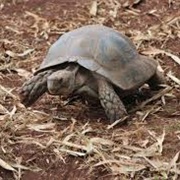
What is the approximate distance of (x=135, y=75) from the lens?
4875 mm

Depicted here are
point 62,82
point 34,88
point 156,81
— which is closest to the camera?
point 62,82

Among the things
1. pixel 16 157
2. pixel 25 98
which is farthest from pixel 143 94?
pixel 16 157

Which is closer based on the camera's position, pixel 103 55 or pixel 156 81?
pixel 103 55

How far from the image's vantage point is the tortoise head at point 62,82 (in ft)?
15.1

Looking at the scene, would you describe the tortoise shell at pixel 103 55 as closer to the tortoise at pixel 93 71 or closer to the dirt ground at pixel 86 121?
the tortoise at pixel 93 71

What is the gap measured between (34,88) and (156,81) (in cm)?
97

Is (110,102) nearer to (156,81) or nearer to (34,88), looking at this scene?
(34,88)

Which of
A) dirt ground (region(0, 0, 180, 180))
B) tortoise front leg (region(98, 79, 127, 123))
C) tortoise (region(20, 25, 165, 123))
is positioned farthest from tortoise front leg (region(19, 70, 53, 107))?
tortoise front leg (region(98, 79, 127, 123))

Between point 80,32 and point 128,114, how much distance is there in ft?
2.22

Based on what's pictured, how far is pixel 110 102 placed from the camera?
4.67 m

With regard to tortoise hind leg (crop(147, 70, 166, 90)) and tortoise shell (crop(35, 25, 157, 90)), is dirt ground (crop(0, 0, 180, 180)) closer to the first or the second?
tortoise hind leg (crop(147, 70, 166, 90))

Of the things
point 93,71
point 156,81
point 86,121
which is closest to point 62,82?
point 93,71

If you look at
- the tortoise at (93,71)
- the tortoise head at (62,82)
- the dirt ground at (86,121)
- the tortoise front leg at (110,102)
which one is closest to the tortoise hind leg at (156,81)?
the dirt ground at (86,121)

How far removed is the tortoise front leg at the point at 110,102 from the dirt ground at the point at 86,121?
0.07 metres
